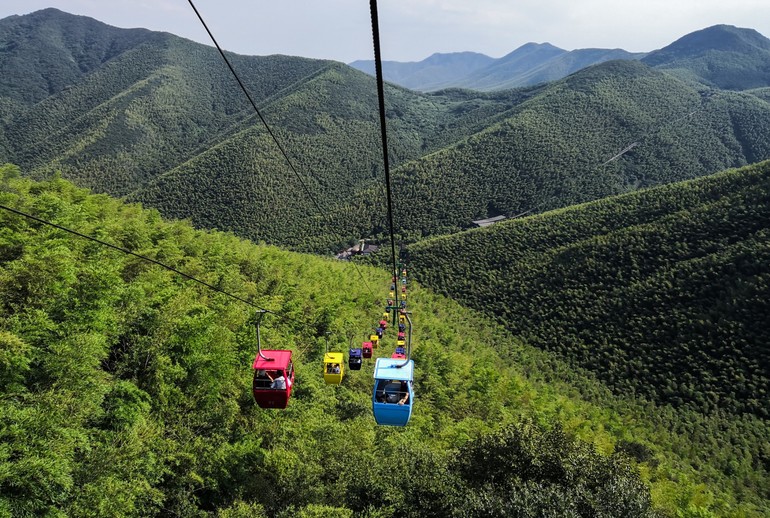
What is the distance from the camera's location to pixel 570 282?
75438 mm

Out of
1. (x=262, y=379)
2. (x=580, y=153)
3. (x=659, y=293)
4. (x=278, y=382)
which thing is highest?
(x=580, y=153)

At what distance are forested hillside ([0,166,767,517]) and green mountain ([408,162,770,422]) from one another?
1788 centimetres

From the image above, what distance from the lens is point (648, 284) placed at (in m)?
67.8

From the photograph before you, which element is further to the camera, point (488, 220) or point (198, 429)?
point (488, 220)

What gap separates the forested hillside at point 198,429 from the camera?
52.1 ft

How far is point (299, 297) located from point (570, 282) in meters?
51.8

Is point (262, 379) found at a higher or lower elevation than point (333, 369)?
higher

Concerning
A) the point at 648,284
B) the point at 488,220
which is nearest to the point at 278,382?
the point at 648,284

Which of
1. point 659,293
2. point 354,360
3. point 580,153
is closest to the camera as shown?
point 354,360

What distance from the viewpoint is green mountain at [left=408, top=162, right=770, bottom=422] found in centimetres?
5356

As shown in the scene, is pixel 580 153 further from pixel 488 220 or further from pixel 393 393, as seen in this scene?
pixel 393 393

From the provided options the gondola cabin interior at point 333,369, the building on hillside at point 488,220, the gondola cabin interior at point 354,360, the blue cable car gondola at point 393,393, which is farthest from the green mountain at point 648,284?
the blue cable car gondola at point 393,393

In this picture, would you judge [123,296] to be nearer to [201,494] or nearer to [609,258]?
[201,494]

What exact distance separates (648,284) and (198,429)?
6986 cm
